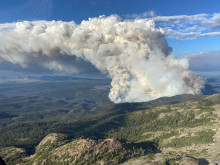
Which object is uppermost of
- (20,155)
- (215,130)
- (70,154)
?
(215,130)

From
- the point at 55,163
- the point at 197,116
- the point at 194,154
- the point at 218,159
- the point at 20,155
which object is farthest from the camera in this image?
the point at 197,116

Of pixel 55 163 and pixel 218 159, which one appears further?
pixel 55 163

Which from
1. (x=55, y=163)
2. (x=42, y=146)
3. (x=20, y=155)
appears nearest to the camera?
(x=55, y=163)

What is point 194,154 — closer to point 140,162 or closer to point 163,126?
point 140,162

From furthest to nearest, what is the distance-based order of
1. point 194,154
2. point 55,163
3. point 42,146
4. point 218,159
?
point 42,146
point 194,154
point 55,163
point 218,159

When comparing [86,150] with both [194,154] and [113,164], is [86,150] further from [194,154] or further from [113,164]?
[194,154]

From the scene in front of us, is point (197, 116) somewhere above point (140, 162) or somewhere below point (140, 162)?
above

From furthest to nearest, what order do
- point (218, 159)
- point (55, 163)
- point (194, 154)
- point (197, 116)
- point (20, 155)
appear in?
point (197, 116), point (20, 155), point (194, 154), point (55, 163), point (218, 159)

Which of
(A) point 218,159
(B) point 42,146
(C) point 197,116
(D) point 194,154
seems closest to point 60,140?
(B) point 42,146

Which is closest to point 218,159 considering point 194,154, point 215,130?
point 194,154
